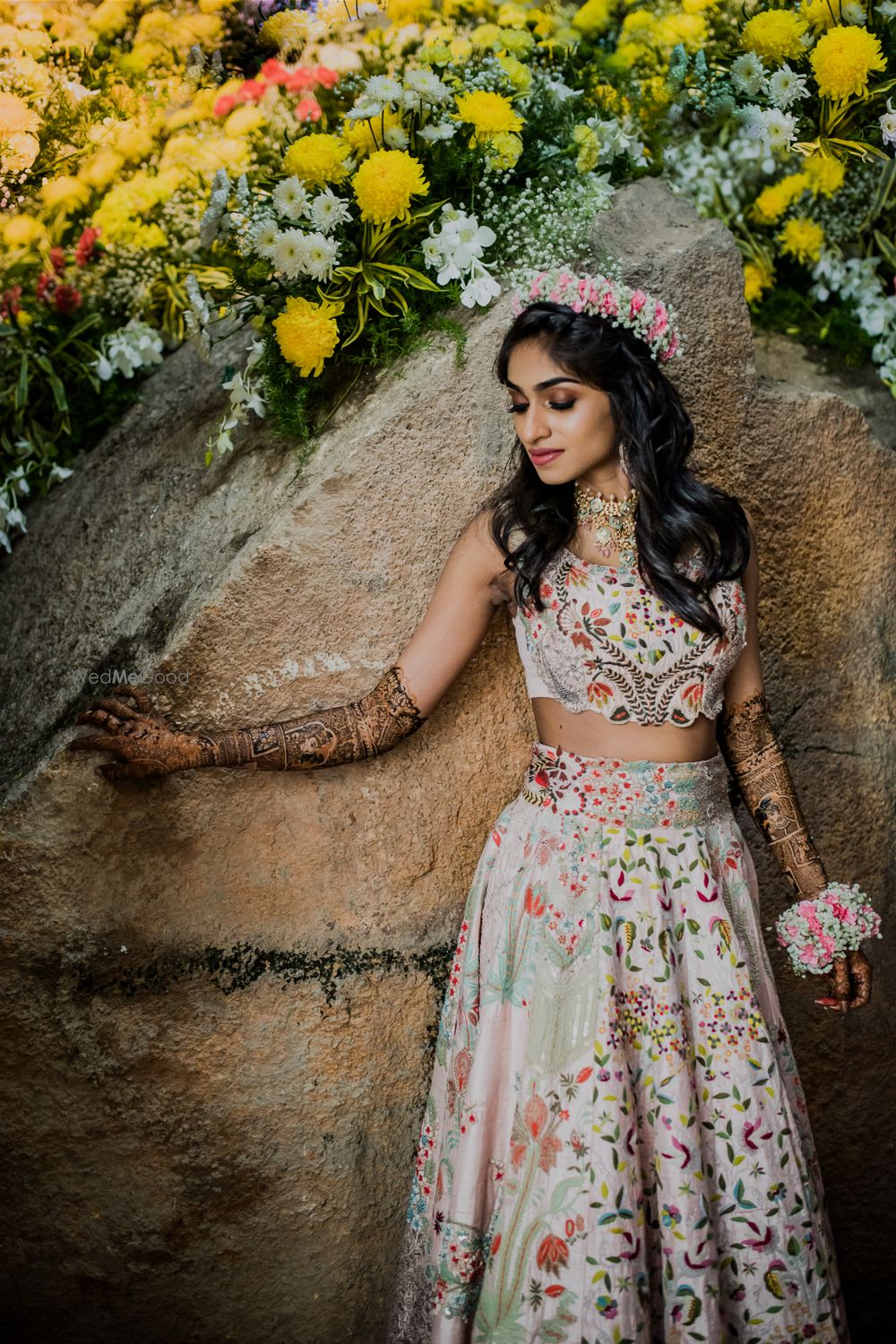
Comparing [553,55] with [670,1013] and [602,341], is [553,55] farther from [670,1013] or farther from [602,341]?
[670,1013]

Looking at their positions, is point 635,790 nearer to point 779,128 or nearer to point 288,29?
point 779,128

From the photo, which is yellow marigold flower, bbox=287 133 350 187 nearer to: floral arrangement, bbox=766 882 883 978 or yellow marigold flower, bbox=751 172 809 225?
yellow marigold flower, bbox=751 172 809 225

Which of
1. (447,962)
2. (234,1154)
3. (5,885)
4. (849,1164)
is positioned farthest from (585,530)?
(849,1164)

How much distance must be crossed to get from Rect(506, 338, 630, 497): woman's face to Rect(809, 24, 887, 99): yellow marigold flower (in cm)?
97

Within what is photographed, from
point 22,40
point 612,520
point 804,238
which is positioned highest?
point 22,40

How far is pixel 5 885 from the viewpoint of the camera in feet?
6.43

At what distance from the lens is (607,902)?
5.87 feet

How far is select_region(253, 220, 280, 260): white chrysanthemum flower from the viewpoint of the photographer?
1986 millimetres

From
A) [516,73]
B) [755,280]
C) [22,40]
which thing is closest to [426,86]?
[516,73]

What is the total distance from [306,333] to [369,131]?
1.54ft

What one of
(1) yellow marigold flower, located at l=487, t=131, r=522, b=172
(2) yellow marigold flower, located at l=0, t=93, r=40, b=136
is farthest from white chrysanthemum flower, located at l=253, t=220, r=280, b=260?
(2) yellow marigold flower, located at l=0, t=93, r=40, b=136

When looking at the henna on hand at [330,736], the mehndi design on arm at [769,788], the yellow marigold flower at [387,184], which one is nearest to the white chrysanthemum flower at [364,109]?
the yellow marigold flower at [387,184]

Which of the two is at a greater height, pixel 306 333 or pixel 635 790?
pixel 306 333

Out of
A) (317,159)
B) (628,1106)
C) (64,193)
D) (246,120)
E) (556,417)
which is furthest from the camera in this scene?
(64,193)
